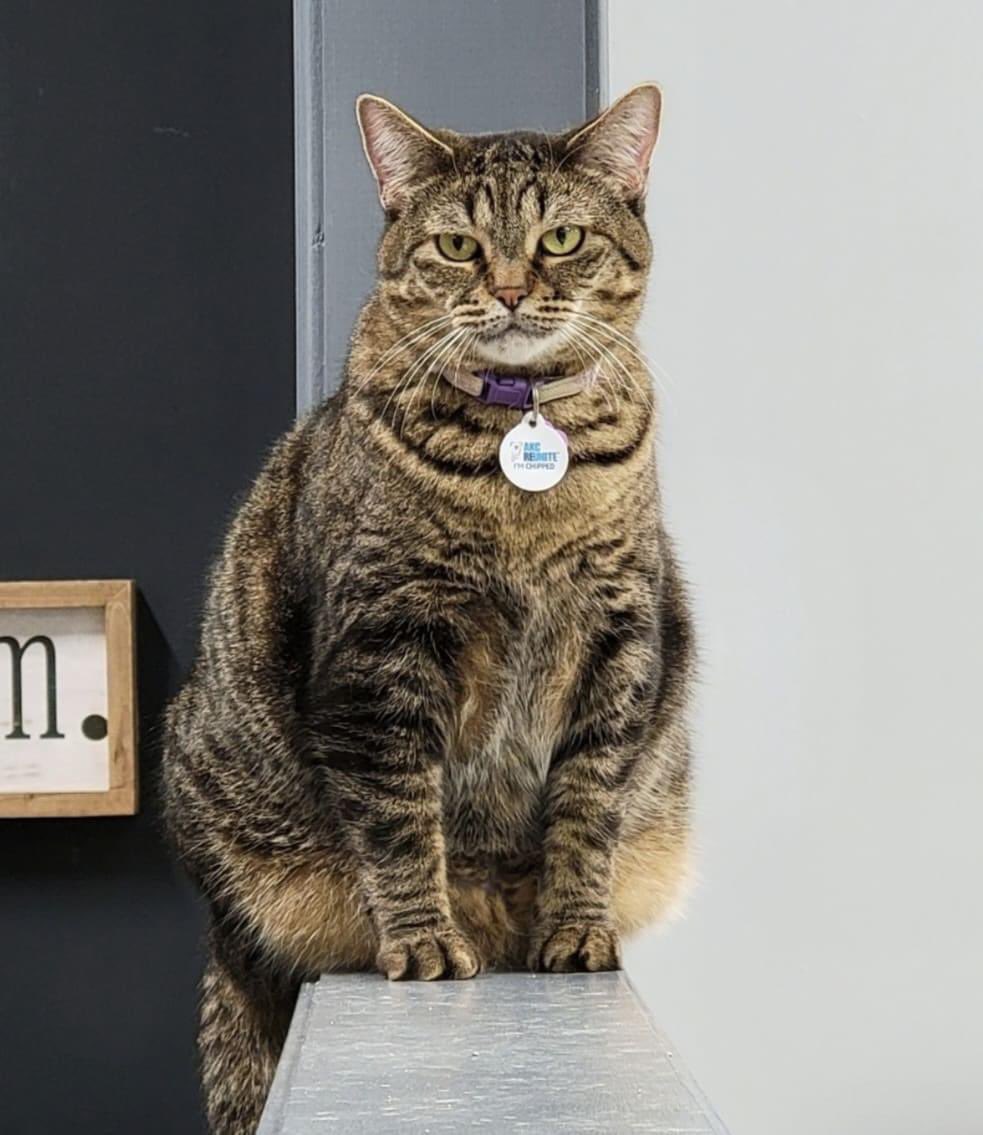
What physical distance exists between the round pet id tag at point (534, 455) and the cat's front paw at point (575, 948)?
1.04 ft

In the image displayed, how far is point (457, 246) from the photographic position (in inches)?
46.4

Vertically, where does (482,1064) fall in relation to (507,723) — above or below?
below

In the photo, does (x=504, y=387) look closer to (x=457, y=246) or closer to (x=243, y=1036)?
(x=457, y=246)

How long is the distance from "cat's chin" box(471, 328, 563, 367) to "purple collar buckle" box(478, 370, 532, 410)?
0.04 ft

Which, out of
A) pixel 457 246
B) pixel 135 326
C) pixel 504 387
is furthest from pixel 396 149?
pixel 135 326

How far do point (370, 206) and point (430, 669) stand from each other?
0.61 m

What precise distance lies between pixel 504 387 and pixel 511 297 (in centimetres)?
7

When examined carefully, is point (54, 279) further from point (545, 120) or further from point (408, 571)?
point (408, 571)

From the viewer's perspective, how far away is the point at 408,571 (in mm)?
1130

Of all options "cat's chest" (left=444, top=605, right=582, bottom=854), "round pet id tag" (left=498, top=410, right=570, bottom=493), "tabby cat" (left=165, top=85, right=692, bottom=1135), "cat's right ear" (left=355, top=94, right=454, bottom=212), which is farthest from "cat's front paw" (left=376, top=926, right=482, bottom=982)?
"cat's right ear" (left=355, top=94, right=454, bottom=212)

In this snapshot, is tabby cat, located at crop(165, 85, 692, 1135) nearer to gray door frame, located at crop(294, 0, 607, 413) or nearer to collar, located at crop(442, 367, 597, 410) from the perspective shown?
collar, located at crop(442, 367, 597, 410)

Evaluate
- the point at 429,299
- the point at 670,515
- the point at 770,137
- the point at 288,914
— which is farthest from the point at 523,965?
the point at 770,137

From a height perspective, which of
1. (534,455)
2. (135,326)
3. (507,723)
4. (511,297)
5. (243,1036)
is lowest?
(243,1036)

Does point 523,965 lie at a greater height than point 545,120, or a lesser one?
lesser
